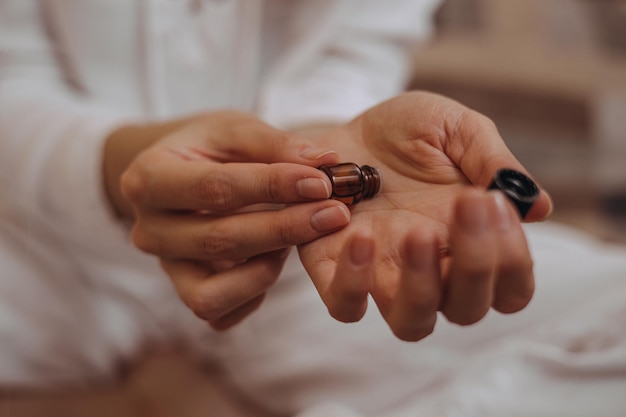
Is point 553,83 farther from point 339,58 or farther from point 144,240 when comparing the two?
point 144,240

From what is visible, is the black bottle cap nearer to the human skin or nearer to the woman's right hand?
the human skin

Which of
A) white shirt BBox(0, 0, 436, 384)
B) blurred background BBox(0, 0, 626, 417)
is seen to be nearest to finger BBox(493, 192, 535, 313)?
white shirt BBox(0, 0, 436, 384)

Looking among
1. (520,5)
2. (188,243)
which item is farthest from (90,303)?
(520,5)

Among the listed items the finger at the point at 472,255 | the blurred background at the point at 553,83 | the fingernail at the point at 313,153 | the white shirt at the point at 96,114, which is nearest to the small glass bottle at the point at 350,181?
the fingernail at the point at 313,153

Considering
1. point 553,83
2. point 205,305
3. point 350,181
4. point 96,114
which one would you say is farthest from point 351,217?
point 553,83

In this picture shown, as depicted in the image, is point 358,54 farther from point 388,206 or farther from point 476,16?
point 476,16

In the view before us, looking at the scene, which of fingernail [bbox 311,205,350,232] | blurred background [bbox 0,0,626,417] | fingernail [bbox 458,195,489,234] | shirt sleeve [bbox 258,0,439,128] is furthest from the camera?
blurred background [bbox 0,0,626,417]
